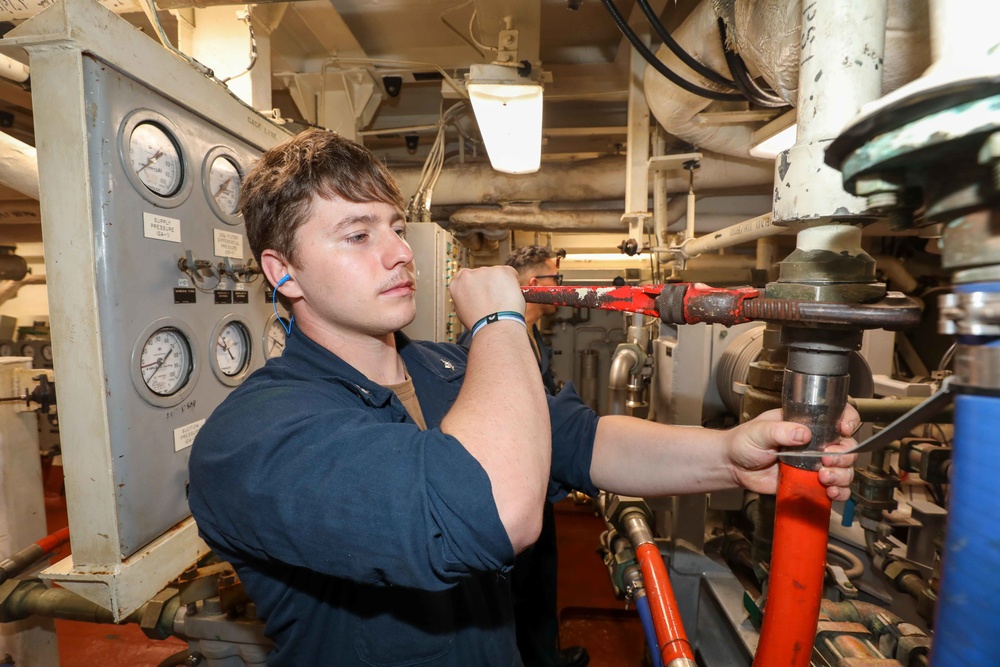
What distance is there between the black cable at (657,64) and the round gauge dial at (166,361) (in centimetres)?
140

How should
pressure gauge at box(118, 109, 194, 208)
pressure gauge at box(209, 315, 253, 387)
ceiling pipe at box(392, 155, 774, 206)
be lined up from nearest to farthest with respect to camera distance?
1. pressure gauge at box(118, 109, 194, 208)
2. pressure gauge at box(209, 315, 253, 387)
3. ceiling pipe at box(392, 155, 774, 206)

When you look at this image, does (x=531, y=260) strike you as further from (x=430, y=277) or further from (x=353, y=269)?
(x=353, y=269)

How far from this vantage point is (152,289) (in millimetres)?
1187

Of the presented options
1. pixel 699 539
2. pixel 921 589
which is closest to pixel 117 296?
pixel 699 539

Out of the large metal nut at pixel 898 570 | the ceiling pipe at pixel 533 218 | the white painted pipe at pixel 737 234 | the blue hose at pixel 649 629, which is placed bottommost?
the blue hose at pixel 649 629

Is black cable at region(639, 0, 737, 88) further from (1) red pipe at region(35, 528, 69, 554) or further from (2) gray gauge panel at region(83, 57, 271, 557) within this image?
(1) red pipe at region(35, 528, 69, 554)

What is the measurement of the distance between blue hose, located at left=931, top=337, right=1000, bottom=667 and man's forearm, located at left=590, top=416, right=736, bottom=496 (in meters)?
0.52

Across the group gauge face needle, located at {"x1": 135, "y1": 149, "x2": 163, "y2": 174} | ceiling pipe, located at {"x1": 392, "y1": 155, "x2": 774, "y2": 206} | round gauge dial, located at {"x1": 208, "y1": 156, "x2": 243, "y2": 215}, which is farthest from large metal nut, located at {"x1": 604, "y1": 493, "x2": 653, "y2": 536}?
ceiling pipe, located at {"x1": 392, "y1": 155, "x2": 774, "y2": 206}

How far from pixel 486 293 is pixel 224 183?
1147mm

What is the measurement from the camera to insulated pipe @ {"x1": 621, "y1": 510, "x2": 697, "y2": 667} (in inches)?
44.8

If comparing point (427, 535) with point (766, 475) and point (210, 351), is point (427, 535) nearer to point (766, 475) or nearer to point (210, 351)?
point (766, 475)

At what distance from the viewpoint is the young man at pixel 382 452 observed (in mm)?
563

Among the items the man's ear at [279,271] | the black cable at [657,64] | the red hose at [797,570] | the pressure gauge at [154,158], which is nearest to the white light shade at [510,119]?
the black cable at [657,64]

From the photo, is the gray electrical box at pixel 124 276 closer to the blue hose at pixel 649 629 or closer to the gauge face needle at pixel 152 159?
the gauge face needle at pixel 152 159
